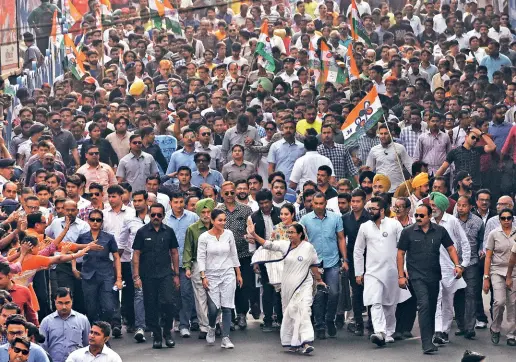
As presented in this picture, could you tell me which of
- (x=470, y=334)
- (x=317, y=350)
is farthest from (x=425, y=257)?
(x=317, y=350)

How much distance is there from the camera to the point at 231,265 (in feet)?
66.0

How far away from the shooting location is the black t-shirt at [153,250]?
65.7ft

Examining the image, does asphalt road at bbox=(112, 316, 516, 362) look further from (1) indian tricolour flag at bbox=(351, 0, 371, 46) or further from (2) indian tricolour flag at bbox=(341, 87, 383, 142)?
(1) indian tricolour flag at bbox=(351, 0, 371, 46)

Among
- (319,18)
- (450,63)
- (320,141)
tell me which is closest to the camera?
(320,141)

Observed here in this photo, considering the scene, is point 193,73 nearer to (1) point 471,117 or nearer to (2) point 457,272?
(1) point 471,117

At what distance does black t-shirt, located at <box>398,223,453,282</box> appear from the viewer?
19.4 m

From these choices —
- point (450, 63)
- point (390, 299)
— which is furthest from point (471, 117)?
point (390, 299)

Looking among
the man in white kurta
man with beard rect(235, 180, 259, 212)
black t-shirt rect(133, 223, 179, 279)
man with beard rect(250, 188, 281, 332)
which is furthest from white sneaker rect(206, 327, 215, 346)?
man with beard rect(235, 180, 259, 212)

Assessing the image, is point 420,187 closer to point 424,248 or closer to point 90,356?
point 424,248

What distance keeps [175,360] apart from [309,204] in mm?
3061

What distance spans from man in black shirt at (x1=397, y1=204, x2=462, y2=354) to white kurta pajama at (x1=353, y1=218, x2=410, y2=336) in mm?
495

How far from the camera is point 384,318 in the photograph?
784 inches

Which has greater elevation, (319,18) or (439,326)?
(319,18)

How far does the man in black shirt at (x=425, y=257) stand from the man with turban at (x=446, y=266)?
1.44 ft
